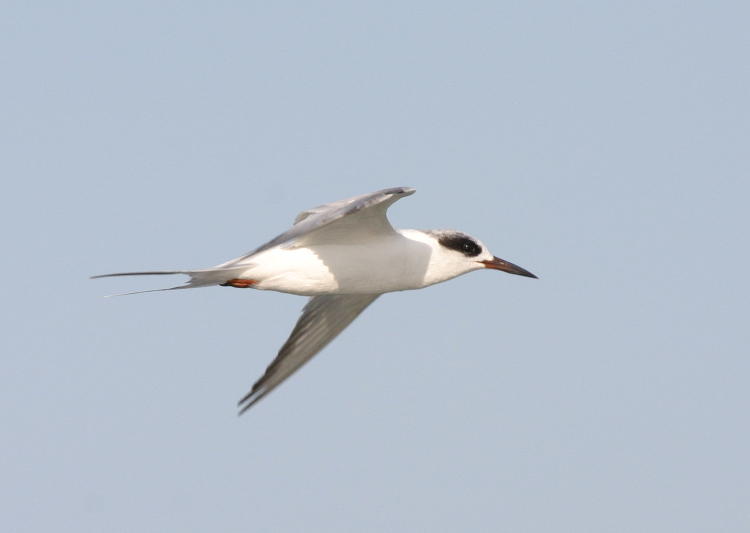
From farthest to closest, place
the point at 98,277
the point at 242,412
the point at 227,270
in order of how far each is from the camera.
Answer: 1. the point at 242,412
2. the point at 227,270
3. the point at 98,277

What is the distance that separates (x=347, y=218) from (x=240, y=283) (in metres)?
1.57

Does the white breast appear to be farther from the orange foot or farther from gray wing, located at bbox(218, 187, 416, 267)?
gray wing, located at bbox(218, 187, 416, 267)

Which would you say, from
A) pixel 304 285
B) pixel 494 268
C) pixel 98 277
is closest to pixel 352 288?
pixel 304 285

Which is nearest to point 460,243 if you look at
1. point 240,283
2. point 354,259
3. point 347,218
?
point 354,259

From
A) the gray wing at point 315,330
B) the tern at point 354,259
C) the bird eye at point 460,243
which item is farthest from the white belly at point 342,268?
the gray wing at point 315,330

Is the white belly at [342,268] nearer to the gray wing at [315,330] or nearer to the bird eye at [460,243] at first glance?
the bird eye at [460,243]

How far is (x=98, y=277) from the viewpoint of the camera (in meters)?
14.4

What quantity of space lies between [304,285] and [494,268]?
290 centimetres

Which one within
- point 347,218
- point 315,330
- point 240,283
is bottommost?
point 315,330

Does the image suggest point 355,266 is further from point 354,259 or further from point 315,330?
point 315,330

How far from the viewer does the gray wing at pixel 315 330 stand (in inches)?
764

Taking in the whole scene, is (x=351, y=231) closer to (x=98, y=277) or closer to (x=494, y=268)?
A: (x=494, y=268)

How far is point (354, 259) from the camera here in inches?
663

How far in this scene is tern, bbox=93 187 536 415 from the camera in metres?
16.4
